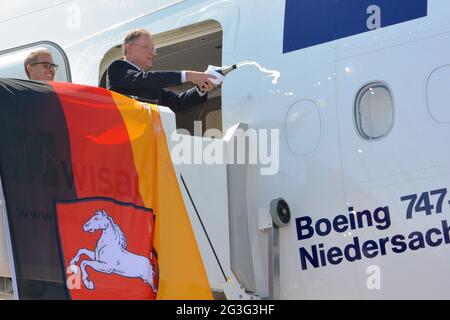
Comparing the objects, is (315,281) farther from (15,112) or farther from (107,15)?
(107,15)

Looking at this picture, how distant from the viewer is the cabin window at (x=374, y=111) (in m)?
4.80

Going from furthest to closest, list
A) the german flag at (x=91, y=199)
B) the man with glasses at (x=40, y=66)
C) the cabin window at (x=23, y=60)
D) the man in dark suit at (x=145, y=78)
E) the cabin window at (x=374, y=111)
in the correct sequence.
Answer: the cabin window at (x=23, y=60), the man with glasses at (x=40, y=66), the man in dark suit at (x=145, y=78), the cabin window at (x=374, y=111), the german flag at (x=91, y=199)

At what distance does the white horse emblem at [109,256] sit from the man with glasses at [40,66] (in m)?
1.86

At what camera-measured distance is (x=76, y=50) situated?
6629 millimetres

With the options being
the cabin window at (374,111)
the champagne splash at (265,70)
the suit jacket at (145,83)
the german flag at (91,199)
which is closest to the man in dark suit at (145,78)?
the suit jacket at (145,83)

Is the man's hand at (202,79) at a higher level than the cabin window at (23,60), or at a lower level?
lower

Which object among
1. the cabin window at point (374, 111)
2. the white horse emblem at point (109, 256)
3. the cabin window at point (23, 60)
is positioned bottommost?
the white horse emblem at point (109, 256)

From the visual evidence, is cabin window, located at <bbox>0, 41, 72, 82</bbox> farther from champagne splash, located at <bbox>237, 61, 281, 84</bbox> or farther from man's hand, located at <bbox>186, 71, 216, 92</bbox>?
champagne splash, located at <bbox>237, 61, 281, 84</bbox>

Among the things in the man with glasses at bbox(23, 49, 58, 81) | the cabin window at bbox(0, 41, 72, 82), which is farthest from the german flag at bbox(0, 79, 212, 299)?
the cabin window at bbox(0, 41, 72, 82)

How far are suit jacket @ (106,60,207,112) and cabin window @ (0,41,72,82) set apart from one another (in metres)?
1.10

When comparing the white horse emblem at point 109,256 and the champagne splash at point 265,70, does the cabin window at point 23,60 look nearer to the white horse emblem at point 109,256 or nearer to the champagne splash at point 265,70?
the champagne splash at point 265,70

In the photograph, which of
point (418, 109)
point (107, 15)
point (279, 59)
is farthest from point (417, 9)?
point (107, 15)

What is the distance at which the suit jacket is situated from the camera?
546cm

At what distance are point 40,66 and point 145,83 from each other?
3.41 feet
